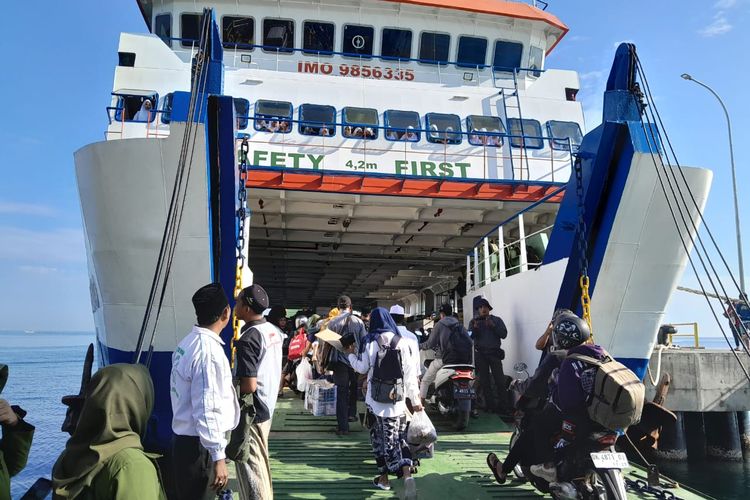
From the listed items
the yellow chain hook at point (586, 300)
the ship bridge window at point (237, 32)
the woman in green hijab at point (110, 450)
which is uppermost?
the ship bridge window at point (237, 32)

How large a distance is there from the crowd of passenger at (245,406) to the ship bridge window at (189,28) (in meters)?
6.60

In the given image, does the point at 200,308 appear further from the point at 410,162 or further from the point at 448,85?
the point at 448,85

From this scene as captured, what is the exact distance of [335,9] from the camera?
1049cm

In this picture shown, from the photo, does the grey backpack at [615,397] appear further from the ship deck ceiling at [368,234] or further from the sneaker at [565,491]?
the ship deck ceiling at [368,234]

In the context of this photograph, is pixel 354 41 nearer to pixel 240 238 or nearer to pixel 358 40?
pixel 358 40

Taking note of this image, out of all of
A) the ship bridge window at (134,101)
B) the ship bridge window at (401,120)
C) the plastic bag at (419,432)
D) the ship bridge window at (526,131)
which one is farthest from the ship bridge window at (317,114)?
the plastic bag at (419,432)

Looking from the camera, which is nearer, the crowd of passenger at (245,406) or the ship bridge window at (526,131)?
the crowd of passenger at (245,406)

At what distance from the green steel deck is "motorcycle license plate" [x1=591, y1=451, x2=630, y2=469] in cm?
118

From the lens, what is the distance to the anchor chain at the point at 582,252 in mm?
4973

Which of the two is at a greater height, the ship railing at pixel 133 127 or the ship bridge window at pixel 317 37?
the ship bridge window at pixel 317 37

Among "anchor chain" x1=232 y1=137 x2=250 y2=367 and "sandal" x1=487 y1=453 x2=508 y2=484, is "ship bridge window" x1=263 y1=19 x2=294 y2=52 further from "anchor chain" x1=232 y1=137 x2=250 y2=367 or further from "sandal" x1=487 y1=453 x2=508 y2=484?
"sandal" x1=487 y1=453 x2=508 y2=484

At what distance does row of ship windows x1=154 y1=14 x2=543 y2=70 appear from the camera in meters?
10.2

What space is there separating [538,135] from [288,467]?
7.15 metres

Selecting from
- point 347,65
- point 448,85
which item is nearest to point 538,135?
point 448,85
